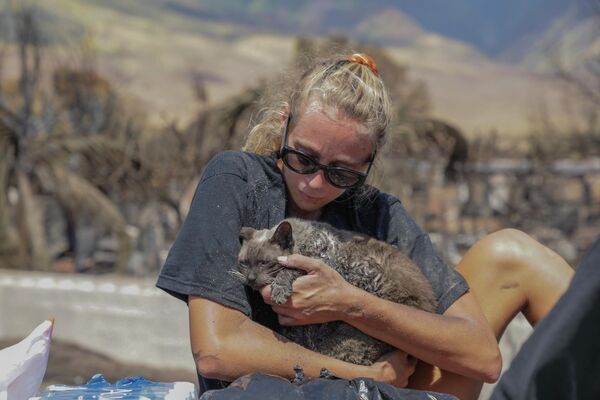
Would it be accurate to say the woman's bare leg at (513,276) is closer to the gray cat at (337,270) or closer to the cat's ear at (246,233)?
the gray cat at (337,270)

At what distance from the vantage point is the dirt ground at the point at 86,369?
671 centimetres

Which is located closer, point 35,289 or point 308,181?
point 308,181

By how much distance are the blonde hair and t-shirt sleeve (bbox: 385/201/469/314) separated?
0.34 metres

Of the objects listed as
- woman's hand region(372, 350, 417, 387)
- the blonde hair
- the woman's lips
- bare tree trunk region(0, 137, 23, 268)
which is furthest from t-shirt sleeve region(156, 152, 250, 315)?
bare tree trunk region(0, 137, 23, 268)

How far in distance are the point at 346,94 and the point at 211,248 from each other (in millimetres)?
724

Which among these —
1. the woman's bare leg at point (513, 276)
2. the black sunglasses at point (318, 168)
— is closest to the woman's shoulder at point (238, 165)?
the black sunglasses at point (318, 168)

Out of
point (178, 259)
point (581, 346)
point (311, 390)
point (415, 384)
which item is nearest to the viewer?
point (581, 346)

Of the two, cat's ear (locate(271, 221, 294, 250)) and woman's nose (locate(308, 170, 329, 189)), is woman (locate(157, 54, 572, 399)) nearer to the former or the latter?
woman's nose (locate(308, 170, 329, 189))

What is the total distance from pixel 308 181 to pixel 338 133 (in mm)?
203

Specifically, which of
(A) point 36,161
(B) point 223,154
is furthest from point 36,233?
(B) point 223,154

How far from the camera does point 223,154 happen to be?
9.96 feet

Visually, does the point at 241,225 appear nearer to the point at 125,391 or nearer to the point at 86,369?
the point at 125,391

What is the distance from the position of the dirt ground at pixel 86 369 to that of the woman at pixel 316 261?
377 cm

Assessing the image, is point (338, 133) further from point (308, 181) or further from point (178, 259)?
point (178, 259)
